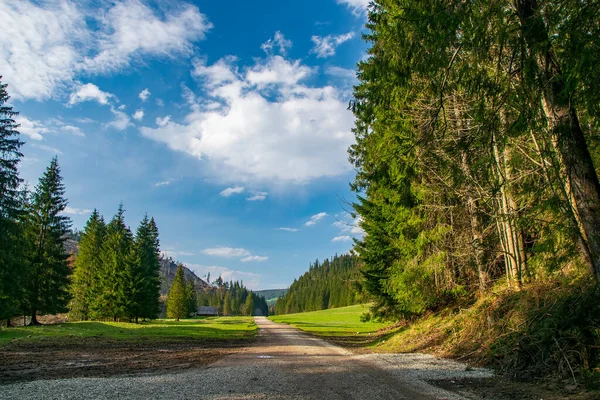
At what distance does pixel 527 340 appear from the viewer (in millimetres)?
8086

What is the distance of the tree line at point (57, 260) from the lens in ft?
79.4

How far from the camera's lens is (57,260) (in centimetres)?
3412

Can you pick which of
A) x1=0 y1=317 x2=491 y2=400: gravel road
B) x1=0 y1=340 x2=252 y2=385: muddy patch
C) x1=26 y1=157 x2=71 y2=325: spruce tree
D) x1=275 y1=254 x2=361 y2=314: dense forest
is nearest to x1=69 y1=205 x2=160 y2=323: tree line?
x1=26 y1=157 x2=71 y2=325: spruce tree

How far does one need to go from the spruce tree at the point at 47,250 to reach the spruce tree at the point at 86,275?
985 centimetres

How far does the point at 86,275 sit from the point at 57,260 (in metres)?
14.2

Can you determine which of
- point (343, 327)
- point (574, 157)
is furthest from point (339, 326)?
point (574, 157)

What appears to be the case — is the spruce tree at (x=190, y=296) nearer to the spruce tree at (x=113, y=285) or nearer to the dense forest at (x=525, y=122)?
the spruce tree at (x=113, y=285)

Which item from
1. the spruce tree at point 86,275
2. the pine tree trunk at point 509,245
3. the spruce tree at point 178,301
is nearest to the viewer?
the pine tree trunk at point 509,245

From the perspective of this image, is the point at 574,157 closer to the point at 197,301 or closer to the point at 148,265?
the point at 148,265

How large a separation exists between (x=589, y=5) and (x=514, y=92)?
1.56 m

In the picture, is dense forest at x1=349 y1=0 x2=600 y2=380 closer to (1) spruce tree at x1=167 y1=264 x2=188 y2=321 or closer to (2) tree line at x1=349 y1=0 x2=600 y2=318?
(2) tree line at x1=349 y1=0 x2=600 y2=318

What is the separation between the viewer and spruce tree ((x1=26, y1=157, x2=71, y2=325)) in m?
32.2

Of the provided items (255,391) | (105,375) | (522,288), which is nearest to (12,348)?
(105,375)

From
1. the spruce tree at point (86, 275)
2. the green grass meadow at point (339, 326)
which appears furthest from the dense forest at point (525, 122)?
the spruce tree at point (86, 275)
